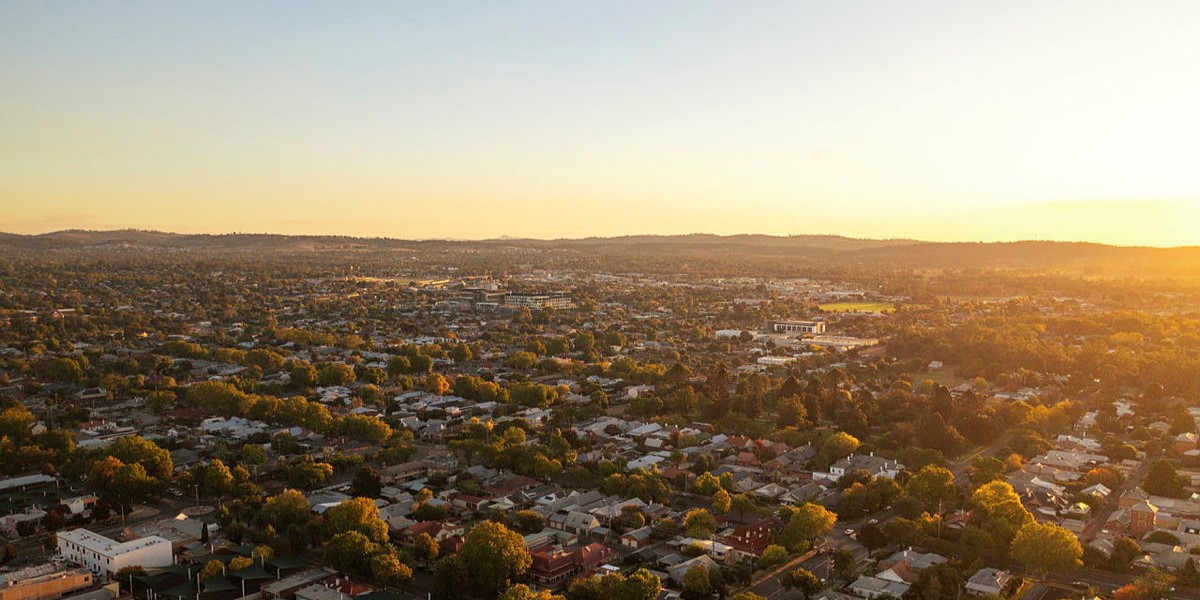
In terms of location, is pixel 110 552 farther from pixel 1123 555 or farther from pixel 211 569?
pixel 1123 555

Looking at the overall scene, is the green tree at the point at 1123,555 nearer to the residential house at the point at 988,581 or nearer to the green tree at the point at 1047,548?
the green tree at the point at 1047,548

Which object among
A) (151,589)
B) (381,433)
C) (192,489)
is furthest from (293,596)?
(381,433)

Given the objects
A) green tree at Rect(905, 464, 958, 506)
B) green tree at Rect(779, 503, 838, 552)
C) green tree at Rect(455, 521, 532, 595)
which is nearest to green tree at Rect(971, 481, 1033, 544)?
green tree at Rect(905, 464, 958, 506)

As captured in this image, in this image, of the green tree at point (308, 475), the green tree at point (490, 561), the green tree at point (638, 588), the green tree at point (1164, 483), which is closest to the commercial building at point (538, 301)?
the green tree at point (308, 475)

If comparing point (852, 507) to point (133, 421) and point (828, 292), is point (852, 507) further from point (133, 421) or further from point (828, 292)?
point (828, 292)

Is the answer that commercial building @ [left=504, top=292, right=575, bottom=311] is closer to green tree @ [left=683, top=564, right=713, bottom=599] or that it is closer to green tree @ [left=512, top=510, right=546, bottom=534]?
green tree @ [left=512, top=510, right=546, bottom=534]

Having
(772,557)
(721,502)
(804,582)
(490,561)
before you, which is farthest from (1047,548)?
(490,561)
